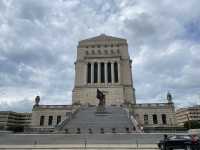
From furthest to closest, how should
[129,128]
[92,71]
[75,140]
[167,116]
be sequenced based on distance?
[92,71] < [167,116] < [129,128] < [75,140]

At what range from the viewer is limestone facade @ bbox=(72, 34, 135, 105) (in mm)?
68500

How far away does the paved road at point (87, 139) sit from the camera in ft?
85.0

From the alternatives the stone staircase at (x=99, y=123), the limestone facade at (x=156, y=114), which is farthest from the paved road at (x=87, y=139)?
the limestone facade at (x=156, y=114)

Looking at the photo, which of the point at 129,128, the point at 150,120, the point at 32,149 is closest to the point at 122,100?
the point at 150,120

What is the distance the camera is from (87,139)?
88.0ft

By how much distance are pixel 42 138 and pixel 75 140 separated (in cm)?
442

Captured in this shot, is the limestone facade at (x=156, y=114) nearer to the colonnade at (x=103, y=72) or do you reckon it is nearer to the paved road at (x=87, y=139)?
the colonnade at (x=103, y=72)

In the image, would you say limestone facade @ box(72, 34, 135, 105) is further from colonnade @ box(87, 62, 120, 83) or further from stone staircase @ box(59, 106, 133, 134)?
stone staircase @ box(59, 106, 133, 134)

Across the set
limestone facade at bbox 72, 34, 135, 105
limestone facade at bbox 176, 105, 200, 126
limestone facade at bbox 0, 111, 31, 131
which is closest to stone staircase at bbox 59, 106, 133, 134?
limestone facade at bbox 72, 34, 135, 105

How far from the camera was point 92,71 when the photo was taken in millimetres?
72938

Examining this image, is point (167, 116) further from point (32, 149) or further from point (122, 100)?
point (32, 149)

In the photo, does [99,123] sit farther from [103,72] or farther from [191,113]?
[191,113]

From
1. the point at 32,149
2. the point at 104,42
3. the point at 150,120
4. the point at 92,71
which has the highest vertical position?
the point at 104,42

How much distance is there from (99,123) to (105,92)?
26.7 metres
